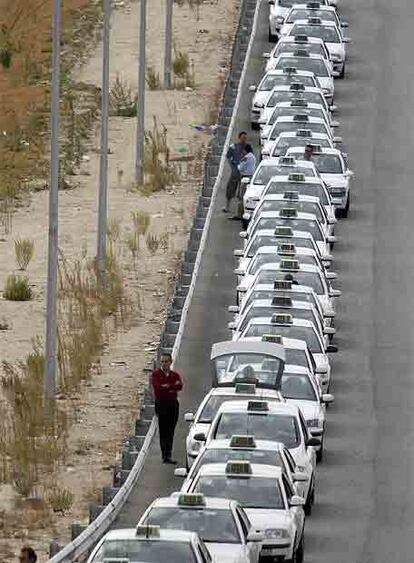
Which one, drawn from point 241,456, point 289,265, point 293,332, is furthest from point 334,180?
point 241,456

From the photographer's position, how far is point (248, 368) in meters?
37.8

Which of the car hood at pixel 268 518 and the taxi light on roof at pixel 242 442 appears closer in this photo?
the car hood at pixel 268 518

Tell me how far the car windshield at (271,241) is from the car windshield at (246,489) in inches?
587

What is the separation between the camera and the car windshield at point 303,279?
4409 cm

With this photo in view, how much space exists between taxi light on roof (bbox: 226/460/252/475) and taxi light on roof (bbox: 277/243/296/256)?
1377 cm

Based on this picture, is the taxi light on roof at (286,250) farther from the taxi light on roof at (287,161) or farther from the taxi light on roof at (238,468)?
the taxi light on roof at (238,468)

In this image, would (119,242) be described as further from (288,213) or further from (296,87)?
(296,87)

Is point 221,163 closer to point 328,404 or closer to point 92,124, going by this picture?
point 92,124

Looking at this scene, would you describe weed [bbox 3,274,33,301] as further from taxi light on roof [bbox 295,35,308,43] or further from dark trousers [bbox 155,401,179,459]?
taxi light on roof [bbox 295,35,308,43]

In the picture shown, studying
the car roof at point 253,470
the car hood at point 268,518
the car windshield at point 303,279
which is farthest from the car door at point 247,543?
the car windshield at point 303,279

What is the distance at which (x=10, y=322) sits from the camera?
49.1 metres

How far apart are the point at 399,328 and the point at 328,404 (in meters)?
5.73

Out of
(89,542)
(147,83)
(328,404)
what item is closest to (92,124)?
(147,83)

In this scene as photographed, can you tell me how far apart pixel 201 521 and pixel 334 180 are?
24315 mm
